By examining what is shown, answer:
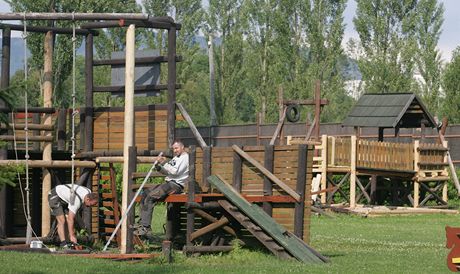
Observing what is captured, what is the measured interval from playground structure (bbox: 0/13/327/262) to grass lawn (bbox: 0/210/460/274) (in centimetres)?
58

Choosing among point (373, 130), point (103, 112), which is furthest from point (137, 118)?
point (373, 130)

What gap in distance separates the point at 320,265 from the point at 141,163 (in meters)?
5.22

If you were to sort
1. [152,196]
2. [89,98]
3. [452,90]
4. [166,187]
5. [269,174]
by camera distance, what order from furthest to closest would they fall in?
1. [452,90]
2. [89,98]
3. [166,187]
4. [152,196]
5. [269,174]

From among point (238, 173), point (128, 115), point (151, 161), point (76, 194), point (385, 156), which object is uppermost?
point (128, 115)

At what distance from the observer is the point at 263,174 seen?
63.0 feet

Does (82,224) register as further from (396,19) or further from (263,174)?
(396,19)

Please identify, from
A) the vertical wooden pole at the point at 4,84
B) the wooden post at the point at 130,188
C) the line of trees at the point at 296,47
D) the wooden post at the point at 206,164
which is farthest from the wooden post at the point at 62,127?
the line of trees at the point at 296,47

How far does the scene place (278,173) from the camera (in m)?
19.2

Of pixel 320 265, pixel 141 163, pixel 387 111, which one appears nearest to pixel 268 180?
pixel 320 265

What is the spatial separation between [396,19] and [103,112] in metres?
42.3

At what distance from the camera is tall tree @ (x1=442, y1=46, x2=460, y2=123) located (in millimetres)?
60750

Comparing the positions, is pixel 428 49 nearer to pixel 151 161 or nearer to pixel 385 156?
pixel 385 156

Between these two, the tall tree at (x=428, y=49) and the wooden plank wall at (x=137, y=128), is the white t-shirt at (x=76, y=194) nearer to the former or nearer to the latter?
the wooden plank wall at (x=137, y=128)

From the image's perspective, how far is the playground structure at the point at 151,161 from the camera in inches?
741
